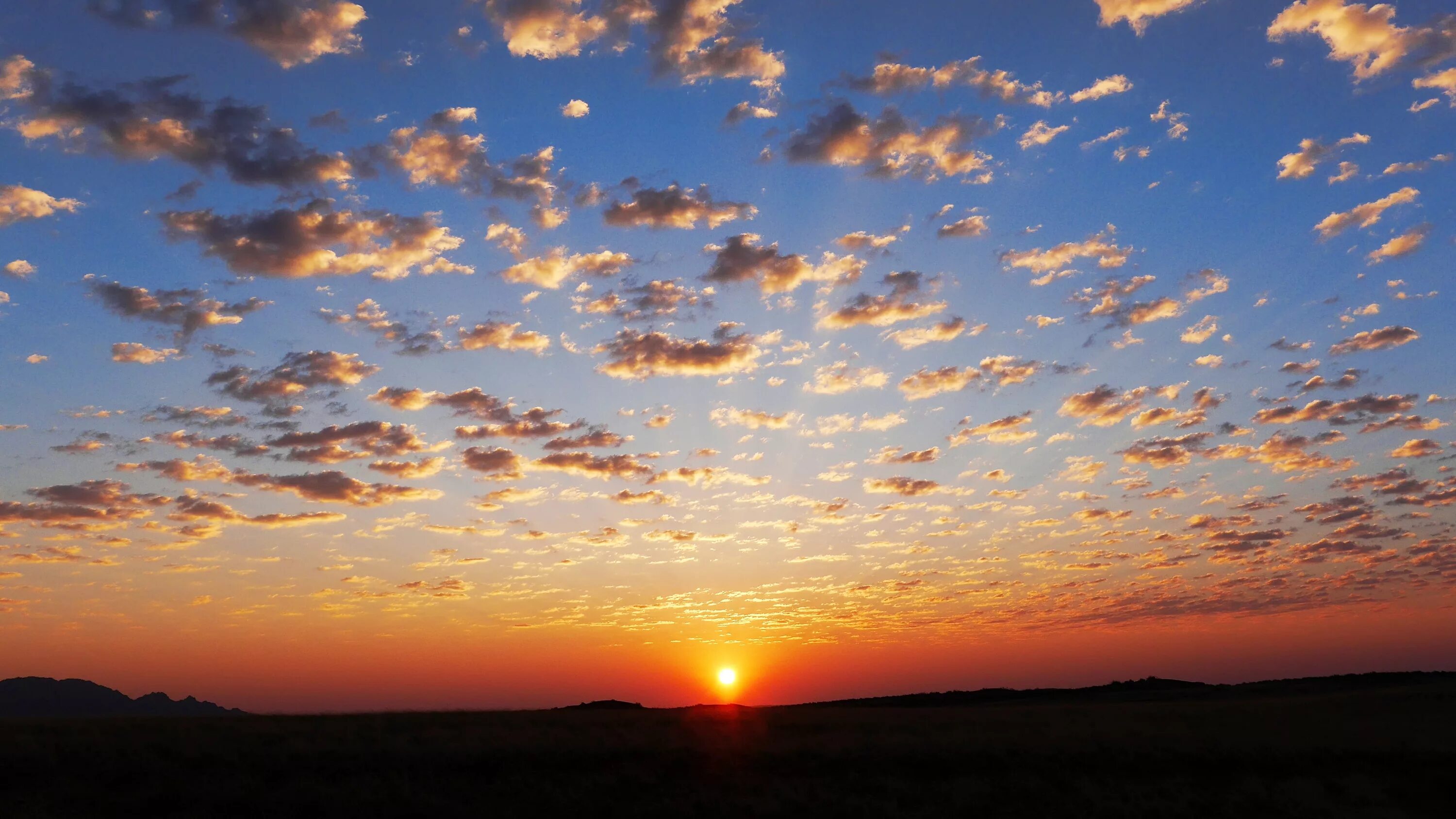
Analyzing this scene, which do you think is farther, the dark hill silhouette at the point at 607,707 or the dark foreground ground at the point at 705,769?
the dark hill silhouette at the point at 607,707

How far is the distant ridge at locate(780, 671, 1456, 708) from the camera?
87125 millimetres

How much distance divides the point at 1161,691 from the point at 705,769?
250 feet

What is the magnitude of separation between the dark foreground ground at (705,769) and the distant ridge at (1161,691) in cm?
4243

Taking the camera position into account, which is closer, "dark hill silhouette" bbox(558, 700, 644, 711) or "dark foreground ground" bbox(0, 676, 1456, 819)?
"dark foreground ground" bbox(0, 676, 1456, 819)

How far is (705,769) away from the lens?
32844mm

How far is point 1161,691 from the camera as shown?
303 ft

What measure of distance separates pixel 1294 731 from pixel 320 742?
4562 centimetres

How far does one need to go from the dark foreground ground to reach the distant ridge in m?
42.4

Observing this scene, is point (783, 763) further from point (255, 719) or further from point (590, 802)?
point (255, 719)

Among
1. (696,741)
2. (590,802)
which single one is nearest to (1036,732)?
(696,741)

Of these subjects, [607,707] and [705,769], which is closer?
[705,769]

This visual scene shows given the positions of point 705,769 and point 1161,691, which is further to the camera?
point 1161,691

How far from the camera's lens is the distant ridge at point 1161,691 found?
87125mm

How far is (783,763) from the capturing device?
113ft
